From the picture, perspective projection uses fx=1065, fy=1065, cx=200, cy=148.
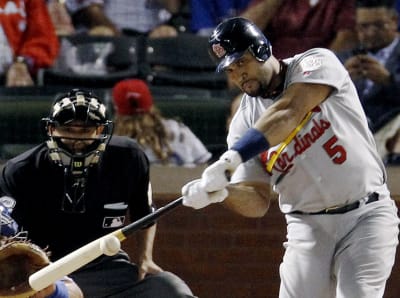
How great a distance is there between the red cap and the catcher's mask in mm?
1750

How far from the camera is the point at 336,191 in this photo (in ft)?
13.5

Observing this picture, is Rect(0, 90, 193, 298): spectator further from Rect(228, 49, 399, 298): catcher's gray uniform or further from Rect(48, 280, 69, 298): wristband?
Rect(228, 49, 399, 298): catcher's gray uniform

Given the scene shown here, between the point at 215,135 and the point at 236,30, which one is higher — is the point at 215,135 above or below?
below

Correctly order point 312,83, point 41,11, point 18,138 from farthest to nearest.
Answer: point 41,11, point 18,138, point 312,83

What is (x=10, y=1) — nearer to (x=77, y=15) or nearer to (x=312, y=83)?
(x=77, y=15)

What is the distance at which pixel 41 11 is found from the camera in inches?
273

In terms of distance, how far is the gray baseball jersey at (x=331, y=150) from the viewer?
410 centimetres

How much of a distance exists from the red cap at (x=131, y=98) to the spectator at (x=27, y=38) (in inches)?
33.1

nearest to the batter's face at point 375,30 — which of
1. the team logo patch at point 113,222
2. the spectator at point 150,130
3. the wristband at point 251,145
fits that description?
the spectator at point 150,130

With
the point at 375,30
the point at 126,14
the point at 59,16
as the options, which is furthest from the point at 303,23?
the point at 59,16

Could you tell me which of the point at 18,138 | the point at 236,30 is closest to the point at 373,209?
the point at 236,30

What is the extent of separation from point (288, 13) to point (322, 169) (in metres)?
2.98

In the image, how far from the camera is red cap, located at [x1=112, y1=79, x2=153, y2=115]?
621cm

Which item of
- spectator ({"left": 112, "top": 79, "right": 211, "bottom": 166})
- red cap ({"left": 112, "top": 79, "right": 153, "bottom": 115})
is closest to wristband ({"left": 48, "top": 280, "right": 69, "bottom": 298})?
spectator ({"left": 112, "top": 79, "right": 211, "bottom": 166})
